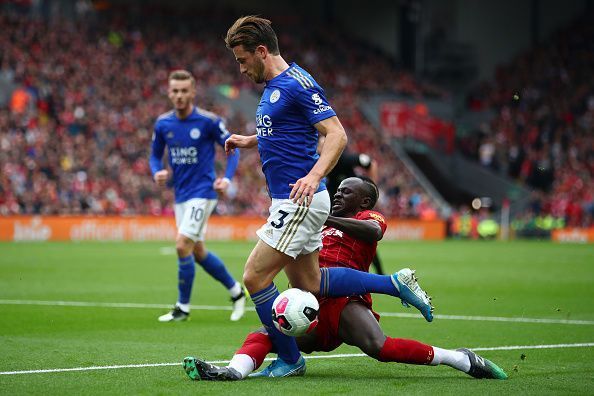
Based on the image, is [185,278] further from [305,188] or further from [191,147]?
[305,188]

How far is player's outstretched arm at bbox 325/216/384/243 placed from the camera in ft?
22.3

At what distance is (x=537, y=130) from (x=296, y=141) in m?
40.3

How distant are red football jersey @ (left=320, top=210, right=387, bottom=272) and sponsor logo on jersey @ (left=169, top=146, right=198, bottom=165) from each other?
415 cm

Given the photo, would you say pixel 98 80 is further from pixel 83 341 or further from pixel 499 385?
pixel 499 385

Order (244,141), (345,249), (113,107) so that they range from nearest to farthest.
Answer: (244,141), (345,249), (113,107)

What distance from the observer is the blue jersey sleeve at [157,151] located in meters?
11.4

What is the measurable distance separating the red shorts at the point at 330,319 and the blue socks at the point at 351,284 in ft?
0.36

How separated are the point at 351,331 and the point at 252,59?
6.49 ft

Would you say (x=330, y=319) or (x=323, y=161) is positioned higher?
(x=323, y=161)

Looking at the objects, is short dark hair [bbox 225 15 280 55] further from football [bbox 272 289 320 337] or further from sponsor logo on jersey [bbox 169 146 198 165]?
sponsor logo on jersey [bbox 169 146 198 165]

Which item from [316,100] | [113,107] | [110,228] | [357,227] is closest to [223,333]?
[357,227]

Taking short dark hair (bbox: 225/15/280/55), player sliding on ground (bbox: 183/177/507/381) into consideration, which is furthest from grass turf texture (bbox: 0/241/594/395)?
short dark hair (bbox: 225/15/280/55)

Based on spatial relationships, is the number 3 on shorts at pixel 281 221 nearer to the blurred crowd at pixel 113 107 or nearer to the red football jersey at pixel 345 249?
the red football jersey at pixel 345 249

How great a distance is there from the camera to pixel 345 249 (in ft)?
23.9
